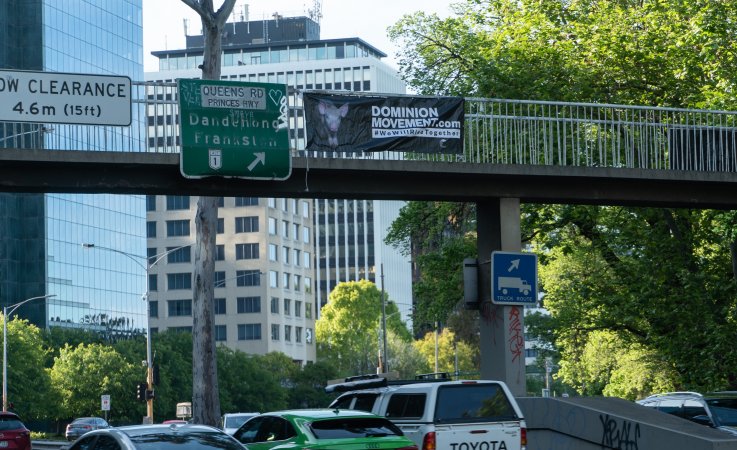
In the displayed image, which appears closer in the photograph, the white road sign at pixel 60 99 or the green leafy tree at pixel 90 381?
the white road sign at pixel 60 99

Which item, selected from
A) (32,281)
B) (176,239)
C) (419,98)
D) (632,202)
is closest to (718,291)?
(632,202)

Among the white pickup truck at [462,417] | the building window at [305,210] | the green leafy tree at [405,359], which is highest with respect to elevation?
the building window at [305,210]

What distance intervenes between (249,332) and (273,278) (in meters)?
6.69

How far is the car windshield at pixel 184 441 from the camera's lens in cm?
1326

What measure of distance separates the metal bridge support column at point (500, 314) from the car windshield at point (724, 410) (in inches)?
132

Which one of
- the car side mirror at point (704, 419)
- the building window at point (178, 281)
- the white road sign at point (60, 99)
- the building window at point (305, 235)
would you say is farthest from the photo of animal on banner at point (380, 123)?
the building window at point (305, 235)

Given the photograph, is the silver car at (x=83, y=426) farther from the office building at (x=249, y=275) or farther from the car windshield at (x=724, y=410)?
the office building at (x=249, y=275)

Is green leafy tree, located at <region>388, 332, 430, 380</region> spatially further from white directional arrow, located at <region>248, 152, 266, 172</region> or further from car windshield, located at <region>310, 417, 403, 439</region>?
car windshield, located at <region>310, 417, 403, 439</region>

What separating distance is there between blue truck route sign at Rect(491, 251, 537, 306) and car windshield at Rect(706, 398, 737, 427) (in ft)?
12.1

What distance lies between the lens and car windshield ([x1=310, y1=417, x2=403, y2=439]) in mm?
16062

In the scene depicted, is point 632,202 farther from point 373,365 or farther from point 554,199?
point 373,365

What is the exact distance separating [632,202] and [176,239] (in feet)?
401

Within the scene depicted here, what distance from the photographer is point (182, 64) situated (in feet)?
576

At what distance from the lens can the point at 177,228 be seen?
145500 millimetres
